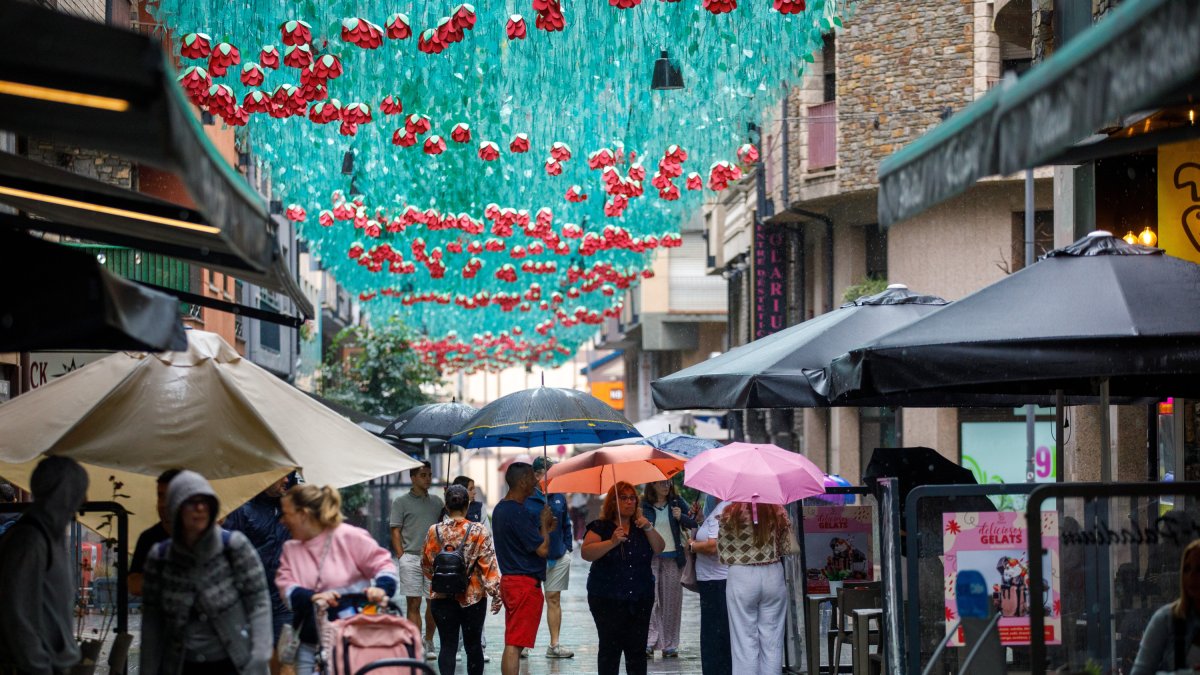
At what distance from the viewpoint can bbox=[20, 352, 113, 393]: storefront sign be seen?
666 inches

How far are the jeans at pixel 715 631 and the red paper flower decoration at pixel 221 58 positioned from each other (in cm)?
680

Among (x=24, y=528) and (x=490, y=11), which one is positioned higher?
(x=490, y=11)

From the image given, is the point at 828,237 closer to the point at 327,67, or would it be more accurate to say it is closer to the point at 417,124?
the point at 417,124

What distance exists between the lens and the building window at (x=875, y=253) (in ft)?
101

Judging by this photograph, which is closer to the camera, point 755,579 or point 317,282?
point 755,579

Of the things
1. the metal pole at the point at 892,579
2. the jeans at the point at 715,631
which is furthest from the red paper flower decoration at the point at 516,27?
the metal pole at the point at 892,579

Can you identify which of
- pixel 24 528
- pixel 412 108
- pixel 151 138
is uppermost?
pixel 412 108

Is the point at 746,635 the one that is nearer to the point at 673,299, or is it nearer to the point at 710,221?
the point at 710,221

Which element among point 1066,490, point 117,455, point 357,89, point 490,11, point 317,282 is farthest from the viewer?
point 317,282

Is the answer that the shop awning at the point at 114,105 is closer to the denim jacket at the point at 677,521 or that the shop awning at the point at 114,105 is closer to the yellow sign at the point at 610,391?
the denim jacket at the point at 677,521

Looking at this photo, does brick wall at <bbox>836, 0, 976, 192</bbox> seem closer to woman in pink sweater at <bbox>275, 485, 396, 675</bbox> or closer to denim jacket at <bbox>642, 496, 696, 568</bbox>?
denim jacket at <bbox>642, 496, 696, 568</bbox>

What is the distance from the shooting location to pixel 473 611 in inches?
484

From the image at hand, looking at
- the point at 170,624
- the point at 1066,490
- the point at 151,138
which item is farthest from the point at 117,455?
the point at 1066,490

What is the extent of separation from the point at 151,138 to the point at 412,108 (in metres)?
14.8
